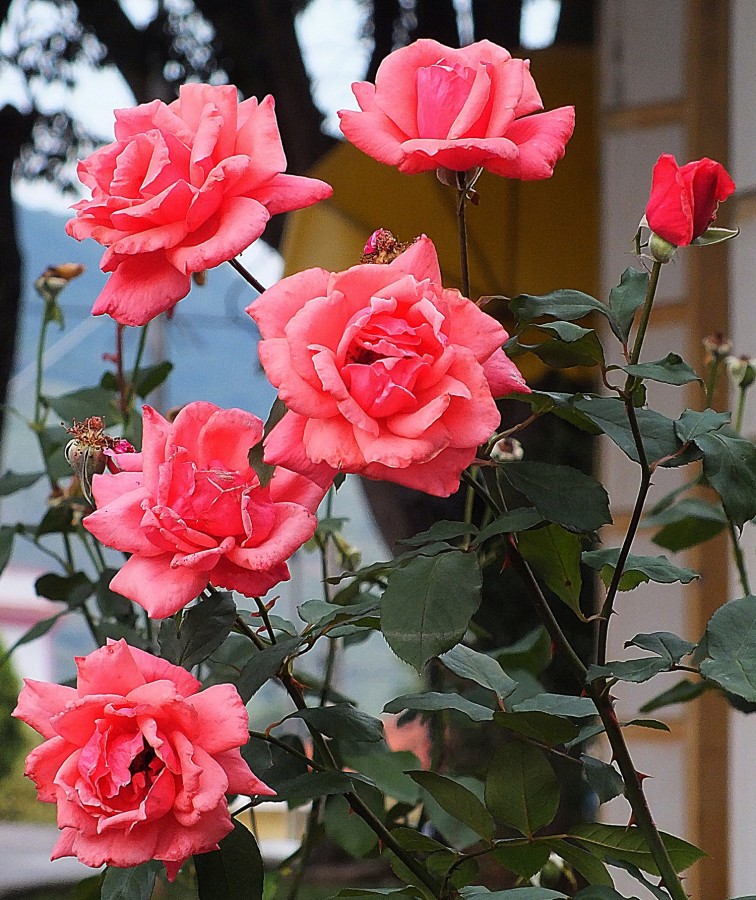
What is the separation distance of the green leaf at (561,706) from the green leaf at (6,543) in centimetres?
31

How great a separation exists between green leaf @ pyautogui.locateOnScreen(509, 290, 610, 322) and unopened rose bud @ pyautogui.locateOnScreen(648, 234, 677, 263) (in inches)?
0.9

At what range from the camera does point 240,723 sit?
229 mm

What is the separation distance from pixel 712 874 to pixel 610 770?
793 millimetres

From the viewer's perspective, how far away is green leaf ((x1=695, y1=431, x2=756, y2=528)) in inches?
11.2

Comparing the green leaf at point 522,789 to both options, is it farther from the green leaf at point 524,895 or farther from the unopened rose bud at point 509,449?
the unopened rose bud at point 509,449

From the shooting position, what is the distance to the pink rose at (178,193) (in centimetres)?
25

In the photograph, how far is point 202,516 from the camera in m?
0.23

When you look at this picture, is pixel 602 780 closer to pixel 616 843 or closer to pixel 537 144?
pixel 616 843

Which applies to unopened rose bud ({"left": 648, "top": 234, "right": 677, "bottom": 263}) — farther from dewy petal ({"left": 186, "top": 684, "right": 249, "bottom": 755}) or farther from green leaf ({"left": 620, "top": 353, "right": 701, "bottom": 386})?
dewy petal ({"left": 186, "top": 684, "right": 249, "bottom": 755})

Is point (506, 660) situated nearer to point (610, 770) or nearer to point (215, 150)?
point (610, 770)

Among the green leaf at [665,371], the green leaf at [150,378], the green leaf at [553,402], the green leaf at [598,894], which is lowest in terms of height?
the green leaf at [598,894]

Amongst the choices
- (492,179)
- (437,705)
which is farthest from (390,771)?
(492,179)

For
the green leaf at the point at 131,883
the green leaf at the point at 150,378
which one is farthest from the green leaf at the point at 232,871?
the green leaf at the point at 150,378

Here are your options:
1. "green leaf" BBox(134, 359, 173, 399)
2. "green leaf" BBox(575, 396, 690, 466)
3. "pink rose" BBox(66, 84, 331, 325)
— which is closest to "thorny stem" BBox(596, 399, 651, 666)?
"green leaf" BBox(575, 396, 690, 466)
